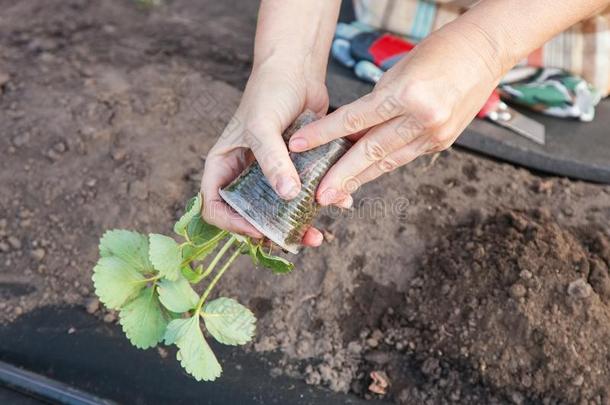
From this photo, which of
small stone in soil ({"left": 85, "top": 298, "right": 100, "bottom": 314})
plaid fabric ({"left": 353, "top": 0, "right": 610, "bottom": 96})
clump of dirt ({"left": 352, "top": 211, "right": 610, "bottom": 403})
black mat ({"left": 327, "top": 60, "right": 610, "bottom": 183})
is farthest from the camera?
plaid fabric ({"left": 353, "top": 0, "right": 610, "bottom": 96})

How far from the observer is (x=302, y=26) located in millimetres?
1457

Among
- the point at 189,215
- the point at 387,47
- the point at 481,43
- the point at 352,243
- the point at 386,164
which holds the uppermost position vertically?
the point at 481,43

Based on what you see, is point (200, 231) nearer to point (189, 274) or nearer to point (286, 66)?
point (189, 274)

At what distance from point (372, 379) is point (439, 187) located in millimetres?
610

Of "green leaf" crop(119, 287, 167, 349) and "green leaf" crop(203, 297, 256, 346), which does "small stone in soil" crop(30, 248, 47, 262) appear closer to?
"green leaf" crop(119, 287, 167, 349)

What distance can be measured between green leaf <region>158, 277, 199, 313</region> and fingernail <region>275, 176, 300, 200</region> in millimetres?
292

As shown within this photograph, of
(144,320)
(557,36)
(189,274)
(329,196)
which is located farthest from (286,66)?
(557,36)

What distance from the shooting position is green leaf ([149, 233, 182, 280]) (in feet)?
3.92

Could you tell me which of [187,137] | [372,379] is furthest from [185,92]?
[372,379]

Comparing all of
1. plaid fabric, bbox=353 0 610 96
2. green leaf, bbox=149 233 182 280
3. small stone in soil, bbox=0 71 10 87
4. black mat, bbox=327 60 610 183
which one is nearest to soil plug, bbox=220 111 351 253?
green leaf, bbox=149 233 182 280

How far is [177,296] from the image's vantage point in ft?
4.19

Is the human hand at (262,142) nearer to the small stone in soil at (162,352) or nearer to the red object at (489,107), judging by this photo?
the small stone in soil at (162,352)

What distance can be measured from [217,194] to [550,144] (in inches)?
47.0

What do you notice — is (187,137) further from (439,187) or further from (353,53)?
(439,187)
